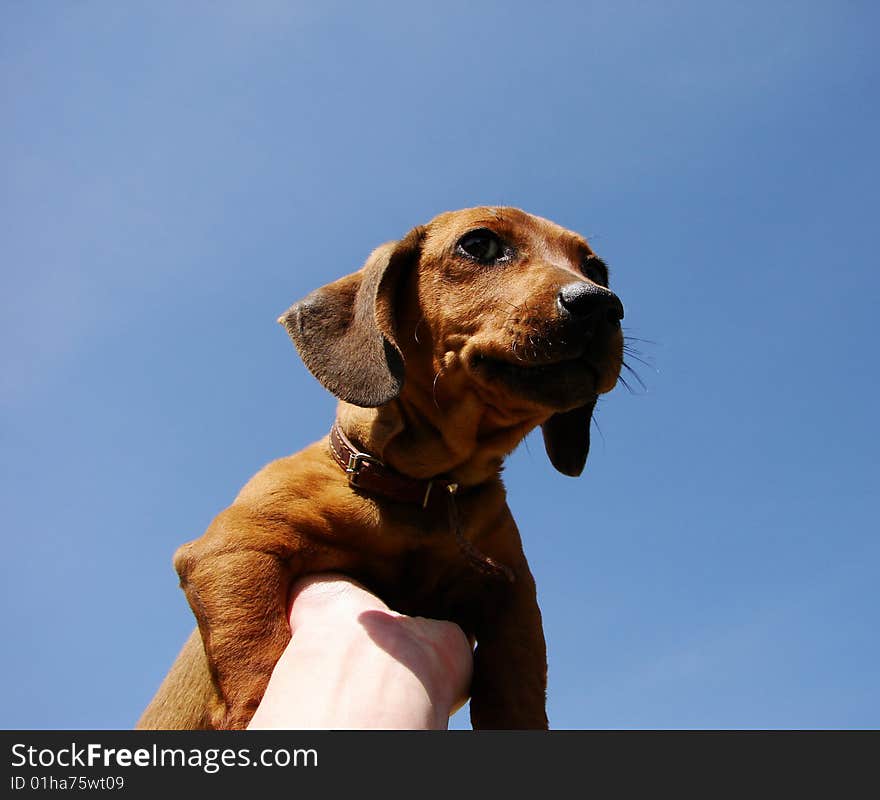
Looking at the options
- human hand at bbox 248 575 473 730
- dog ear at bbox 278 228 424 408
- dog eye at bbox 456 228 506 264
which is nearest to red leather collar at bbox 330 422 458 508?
dog ear at bbox 278 228 424 408

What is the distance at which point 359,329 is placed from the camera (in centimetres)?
461

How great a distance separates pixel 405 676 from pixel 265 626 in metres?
0.86

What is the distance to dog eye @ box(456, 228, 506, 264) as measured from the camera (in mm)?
4863

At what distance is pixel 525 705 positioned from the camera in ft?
13.7

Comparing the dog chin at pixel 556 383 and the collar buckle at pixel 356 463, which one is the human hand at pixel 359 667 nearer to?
the collar buckle at pixel 356 463

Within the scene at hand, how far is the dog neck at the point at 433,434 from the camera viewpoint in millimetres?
4480

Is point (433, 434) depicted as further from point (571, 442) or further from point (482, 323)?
point (571, 442)

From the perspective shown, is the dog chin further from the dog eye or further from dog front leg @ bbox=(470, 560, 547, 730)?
dog front leg @ bbox=(470, 560, 547, 730)

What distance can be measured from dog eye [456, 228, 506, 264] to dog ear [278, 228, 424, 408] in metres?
0.36

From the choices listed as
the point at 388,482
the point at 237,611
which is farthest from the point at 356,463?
the point at 237,611

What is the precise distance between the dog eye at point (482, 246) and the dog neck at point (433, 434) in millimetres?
889

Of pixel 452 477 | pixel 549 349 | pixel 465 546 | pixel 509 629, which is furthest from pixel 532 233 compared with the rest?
pixel 509 629
